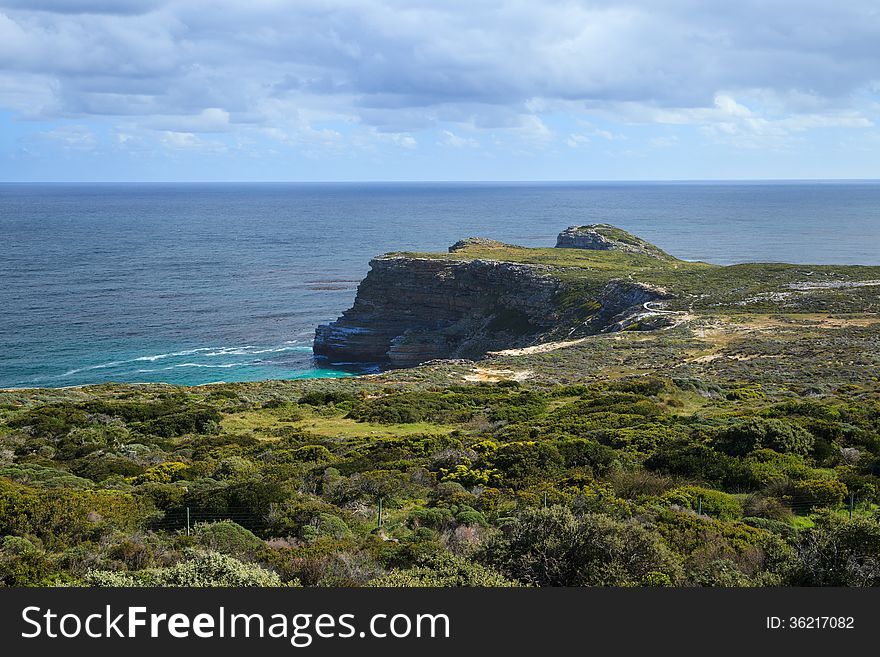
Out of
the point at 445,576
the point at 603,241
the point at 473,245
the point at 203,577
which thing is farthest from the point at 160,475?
the point at 603,241

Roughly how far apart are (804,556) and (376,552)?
6489mm

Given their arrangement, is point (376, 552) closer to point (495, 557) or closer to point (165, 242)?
point (495, 557)

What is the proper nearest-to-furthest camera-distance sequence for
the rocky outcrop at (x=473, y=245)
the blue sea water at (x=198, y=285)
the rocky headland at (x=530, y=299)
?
the rocky headland at (x=530, y=299)
the blue sea water at (x=198, y=285)
the rocky outcrop at (x=473, y=245)

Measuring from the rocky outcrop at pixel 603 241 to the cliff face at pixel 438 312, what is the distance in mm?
30620

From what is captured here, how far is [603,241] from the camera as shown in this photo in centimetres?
10331

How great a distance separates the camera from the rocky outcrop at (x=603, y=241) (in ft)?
335

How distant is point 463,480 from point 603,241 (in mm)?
89525

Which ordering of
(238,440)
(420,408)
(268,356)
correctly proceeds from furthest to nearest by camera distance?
(268,356) → (420,408) → (238,440)

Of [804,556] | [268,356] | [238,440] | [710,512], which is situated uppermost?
[804,556]

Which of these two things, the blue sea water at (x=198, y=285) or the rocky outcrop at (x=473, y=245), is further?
the rocky outcrop at (x=473, y=245)

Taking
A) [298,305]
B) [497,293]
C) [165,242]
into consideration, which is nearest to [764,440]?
[497,293]

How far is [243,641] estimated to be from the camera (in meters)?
7.39

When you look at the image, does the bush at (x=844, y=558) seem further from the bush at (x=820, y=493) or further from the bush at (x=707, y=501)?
the bush at (x=820, y=493)

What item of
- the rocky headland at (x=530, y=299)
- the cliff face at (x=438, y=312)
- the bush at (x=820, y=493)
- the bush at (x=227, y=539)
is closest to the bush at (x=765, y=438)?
the bush at (x=820, y=493)
